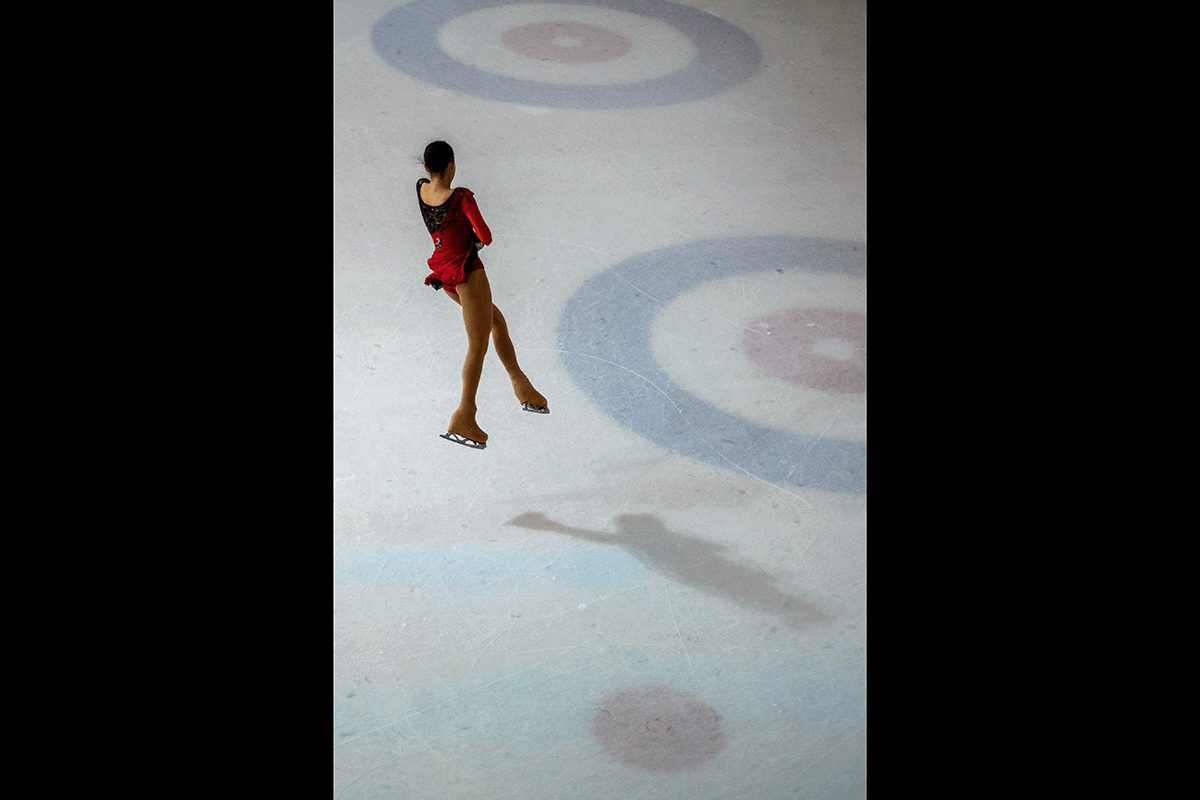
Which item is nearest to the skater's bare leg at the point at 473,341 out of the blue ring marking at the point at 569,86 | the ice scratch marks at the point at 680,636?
the ice scratch marks at the point at 680,636

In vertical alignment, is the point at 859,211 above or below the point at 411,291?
above

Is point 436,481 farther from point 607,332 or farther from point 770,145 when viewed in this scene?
point 770,145

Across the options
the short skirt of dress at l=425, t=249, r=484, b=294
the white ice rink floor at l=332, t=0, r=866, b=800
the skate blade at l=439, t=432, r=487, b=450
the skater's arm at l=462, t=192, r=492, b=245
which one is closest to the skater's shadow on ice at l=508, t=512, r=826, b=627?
the white ice rink floor at l=332, t=0, r=866, b=800

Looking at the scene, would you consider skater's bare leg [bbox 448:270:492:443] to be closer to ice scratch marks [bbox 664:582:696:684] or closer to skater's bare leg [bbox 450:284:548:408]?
skater's bare leg [bbox 450:284:548:408]

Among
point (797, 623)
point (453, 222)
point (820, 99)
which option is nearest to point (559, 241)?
point (453, 222)

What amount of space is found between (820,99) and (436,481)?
8.86 feet

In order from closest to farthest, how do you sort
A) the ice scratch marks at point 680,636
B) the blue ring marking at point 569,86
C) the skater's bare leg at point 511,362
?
the ice scratch marks at point 680,636
the skater's bare leg at point 511,362
the blue ring marking at point 569,86

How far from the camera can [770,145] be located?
4.44 metres

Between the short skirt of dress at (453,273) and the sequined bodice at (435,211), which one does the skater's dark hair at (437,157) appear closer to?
the sequined bodice at (435,211)

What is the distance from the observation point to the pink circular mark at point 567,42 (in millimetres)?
4605

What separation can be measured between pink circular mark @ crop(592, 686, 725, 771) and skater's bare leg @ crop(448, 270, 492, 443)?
1123 millimetres

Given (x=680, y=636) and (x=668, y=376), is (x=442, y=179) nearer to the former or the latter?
(x=668, y=376)

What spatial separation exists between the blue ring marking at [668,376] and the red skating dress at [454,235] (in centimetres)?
A: 66

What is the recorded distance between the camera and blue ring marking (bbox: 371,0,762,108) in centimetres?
445
